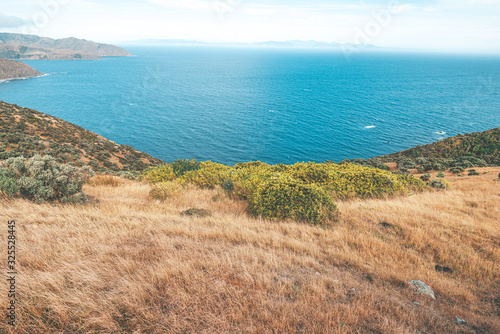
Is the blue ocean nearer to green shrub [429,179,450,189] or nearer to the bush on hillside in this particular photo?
green shrub [429,179,450,189]

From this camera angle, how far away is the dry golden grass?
11.1 feet

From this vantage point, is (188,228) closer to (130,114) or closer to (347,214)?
(347,214)

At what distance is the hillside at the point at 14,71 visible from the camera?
407ft

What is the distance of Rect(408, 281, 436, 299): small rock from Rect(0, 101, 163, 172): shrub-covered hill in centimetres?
2696

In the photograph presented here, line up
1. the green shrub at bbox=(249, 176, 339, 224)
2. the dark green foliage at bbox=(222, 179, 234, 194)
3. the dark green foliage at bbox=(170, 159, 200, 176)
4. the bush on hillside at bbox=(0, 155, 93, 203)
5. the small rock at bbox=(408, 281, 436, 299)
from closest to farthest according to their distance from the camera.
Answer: the small rock at bbox=(408, 281, 436, 299) < the bush on hillside at bbox=(0, 155, 93, 203) < the green shrub at bbox=(249, 176, 339, 224) < the dark green foliage at bbox=(222, 179, 234, 194) < the dark green foliage at bbox=(170, 159, 200, 176)

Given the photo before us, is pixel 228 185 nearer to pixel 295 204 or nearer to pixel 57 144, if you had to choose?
pixel 295 204

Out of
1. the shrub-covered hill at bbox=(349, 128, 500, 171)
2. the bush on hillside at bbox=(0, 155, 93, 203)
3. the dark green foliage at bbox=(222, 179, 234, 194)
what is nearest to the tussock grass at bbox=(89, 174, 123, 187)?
the bush on hillside at bbox=(0, 155, 93, 203)

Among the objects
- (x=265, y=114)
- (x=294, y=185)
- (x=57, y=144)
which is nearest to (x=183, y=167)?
(x=294, y=185)

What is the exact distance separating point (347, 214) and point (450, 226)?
3.22 metres

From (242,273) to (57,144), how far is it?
1300 inches

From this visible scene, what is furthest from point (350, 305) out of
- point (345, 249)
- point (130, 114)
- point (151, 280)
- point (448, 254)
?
point (130, 114)

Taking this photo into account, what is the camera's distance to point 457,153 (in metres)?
35.2

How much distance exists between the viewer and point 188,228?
643 cm

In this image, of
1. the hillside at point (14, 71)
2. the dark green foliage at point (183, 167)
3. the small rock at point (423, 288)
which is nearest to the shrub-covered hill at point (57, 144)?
the dark green foliage at point (183, 167)
